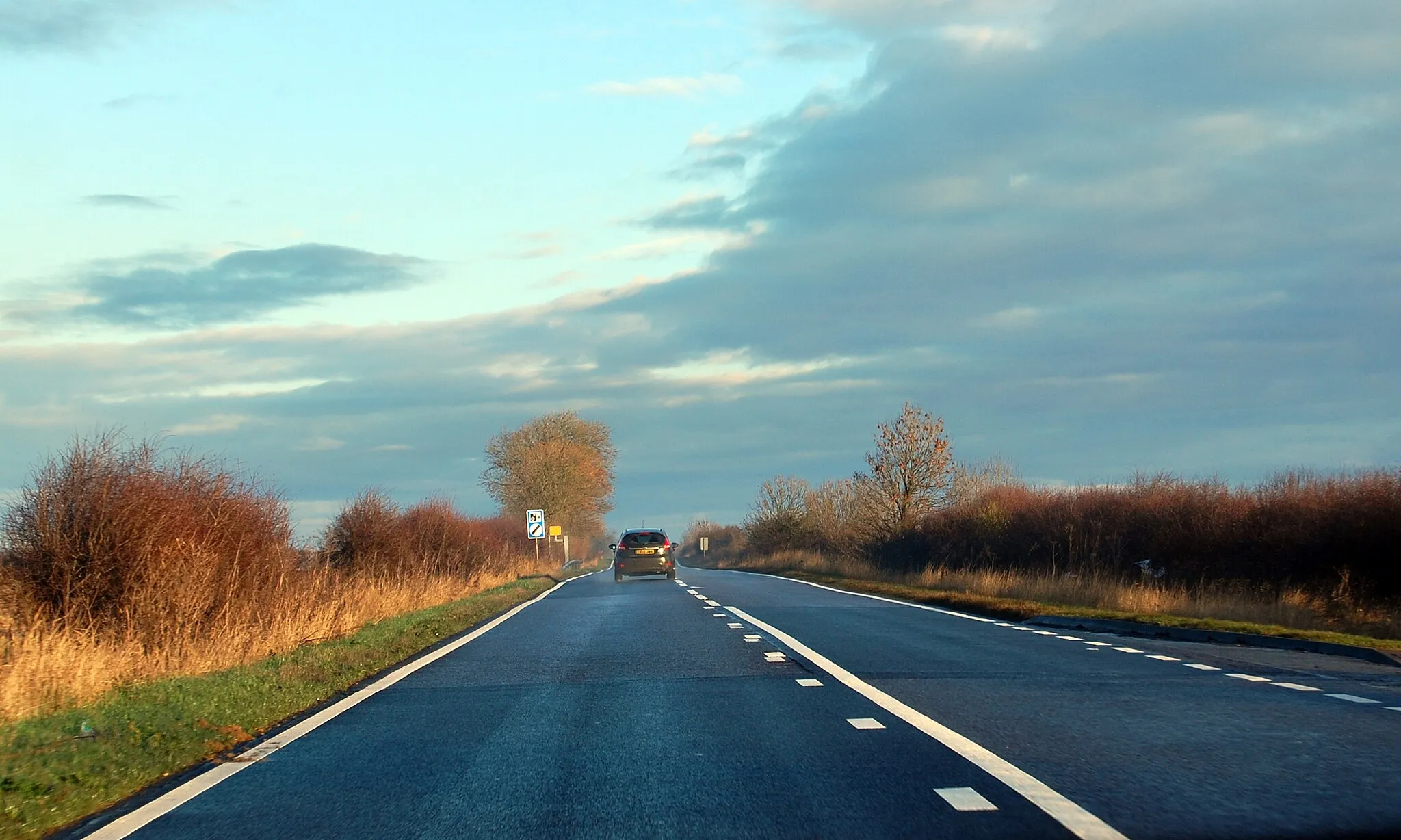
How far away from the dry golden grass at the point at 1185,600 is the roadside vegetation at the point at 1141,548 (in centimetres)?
6

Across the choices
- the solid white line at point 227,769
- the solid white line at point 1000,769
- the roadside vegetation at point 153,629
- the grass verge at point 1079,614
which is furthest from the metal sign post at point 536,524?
the solid white line at point 1000,769

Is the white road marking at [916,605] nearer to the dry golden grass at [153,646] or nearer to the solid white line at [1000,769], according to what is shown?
the solid white line at [1000,769]

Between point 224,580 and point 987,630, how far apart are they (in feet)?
35.9

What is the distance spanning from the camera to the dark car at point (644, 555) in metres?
45.2

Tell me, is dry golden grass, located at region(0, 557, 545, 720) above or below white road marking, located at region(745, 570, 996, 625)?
below

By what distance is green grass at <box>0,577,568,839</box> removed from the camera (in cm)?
735

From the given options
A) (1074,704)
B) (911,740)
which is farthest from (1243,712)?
(911,740)

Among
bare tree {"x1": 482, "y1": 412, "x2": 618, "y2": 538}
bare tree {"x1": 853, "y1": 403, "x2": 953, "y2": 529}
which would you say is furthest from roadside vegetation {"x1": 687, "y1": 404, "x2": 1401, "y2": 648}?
bare tree {"x1": 482, "y1": 412, "x2": 618, "y2": 538}

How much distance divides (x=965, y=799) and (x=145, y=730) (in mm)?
6142

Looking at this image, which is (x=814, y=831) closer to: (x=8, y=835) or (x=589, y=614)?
(x=8, y=835)

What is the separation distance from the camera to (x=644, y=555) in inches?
1786

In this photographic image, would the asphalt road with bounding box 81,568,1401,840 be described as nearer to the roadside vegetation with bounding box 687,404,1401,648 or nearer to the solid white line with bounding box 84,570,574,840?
the solid white line with bounding box 84,570,574,840

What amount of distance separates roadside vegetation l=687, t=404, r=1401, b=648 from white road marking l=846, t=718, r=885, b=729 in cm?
875

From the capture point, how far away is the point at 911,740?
871 cm
